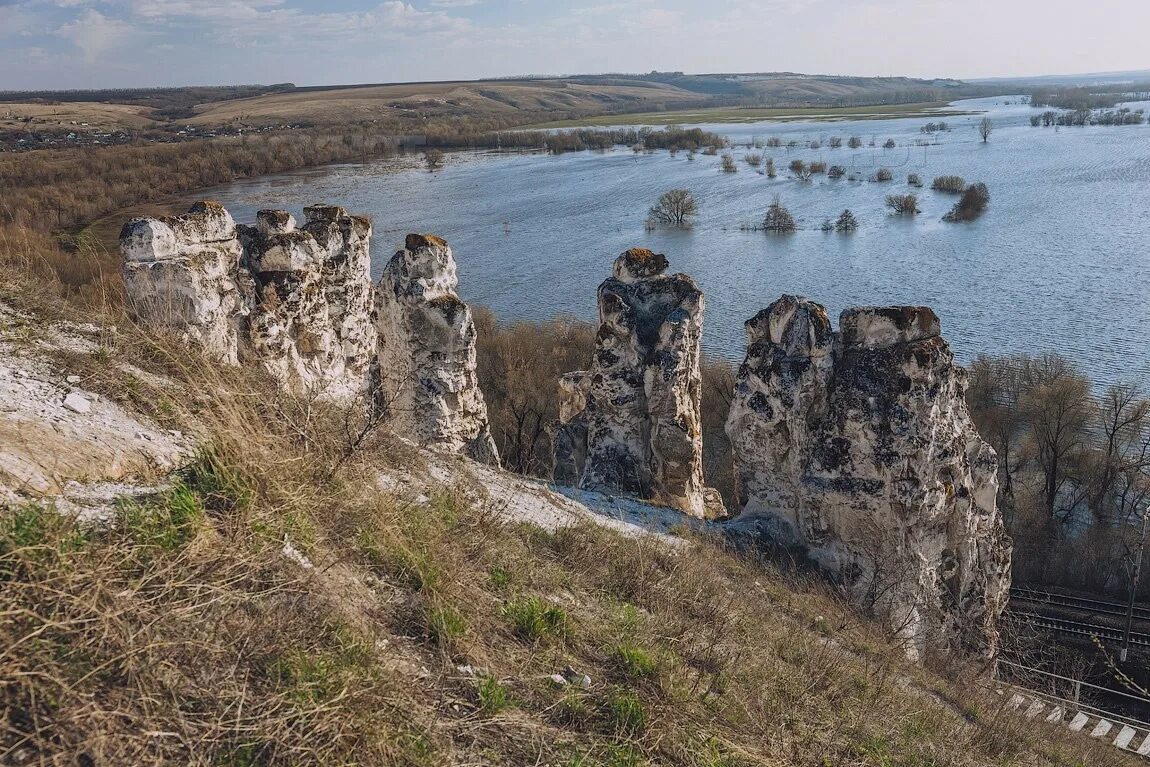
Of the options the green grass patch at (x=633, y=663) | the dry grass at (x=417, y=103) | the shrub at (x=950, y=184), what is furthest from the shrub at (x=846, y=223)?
the dry grass at (x=417, y=103)

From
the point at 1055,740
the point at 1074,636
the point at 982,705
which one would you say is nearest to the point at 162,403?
the point at 982,705

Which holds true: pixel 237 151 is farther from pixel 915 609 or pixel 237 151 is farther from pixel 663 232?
pixel 915 609

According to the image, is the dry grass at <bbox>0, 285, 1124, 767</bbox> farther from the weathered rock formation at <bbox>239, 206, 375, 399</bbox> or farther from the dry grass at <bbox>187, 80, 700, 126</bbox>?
the dry grass at <bbox>187, 80, 700, 126</bbox>

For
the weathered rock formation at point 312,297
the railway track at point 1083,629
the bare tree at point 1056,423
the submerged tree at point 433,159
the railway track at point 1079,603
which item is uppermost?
the submerged tree at point 433,159

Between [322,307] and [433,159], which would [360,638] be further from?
[433,159]

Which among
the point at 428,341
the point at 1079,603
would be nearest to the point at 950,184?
the point at 1079,603

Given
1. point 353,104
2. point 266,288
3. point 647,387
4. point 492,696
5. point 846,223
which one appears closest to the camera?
point 492,696

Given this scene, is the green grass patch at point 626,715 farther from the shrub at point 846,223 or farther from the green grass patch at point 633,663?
the shrub at point 846,223
